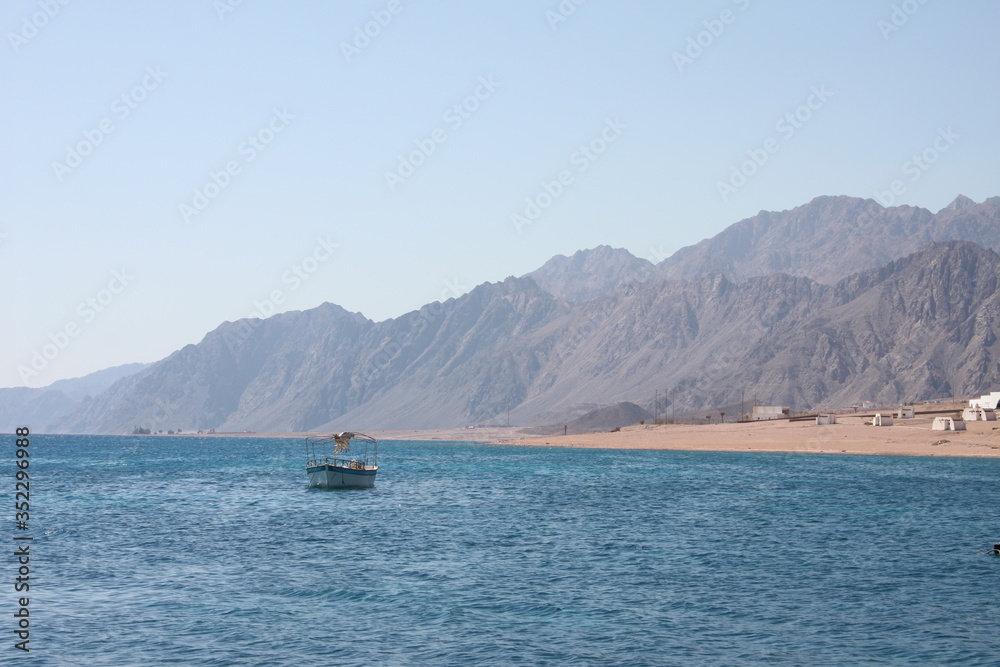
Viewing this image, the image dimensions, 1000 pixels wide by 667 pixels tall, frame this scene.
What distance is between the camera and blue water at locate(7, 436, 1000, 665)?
104 feet

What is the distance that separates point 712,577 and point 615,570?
14.3ft

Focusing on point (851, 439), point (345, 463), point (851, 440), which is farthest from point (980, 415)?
point (345, 463)

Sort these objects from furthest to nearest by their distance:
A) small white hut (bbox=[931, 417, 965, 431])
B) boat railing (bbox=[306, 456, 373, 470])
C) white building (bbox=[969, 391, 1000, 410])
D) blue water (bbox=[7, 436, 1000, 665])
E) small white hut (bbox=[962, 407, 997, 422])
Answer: white building (bbox=[969, 391, 1000, 410]), small white hut (bbox=[962, 407, 997, 422]), small white hut (bbox=[931, 417, 965, 431]), boat railing (bbox=[306, 456, 373, 470]), blue water (bbox=[7, 436, 1000, 665])

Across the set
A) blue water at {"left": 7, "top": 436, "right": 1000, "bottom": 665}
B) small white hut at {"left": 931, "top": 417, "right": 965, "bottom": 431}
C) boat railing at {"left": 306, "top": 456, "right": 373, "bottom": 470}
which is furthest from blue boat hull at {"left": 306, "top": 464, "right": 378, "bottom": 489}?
small white hut at {"left": 931, "top": 417, "right": 965, "bottom": 431}

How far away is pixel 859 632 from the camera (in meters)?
33.1

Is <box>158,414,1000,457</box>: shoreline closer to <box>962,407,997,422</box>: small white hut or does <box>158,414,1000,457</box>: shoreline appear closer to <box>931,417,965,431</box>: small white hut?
<box>931,417,965,431</box>: small white hut

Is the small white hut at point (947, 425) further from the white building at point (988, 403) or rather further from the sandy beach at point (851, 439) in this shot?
the white building at point (988, 403)

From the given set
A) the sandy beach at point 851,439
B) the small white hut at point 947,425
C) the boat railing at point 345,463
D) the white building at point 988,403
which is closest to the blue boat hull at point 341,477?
the boat railing at point 345,463

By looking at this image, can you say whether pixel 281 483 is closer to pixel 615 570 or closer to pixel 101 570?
pixel 101 570

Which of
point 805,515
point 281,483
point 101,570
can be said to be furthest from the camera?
point 281,483

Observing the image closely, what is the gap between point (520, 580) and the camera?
4234 cm

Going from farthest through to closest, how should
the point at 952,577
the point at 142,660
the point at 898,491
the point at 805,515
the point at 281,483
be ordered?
the point at 281,483 < the point at 898,491 < the point at 805,515 < the point at 952,577 < the point at 142,660

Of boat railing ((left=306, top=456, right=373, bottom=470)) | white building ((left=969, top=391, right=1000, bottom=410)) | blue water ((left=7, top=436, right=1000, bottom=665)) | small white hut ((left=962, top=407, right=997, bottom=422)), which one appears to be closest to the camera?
blue water ((left=7, top=436, right=1000, bottom=665))

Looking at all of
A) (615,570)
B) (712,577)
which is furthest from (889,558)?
(615,570)
